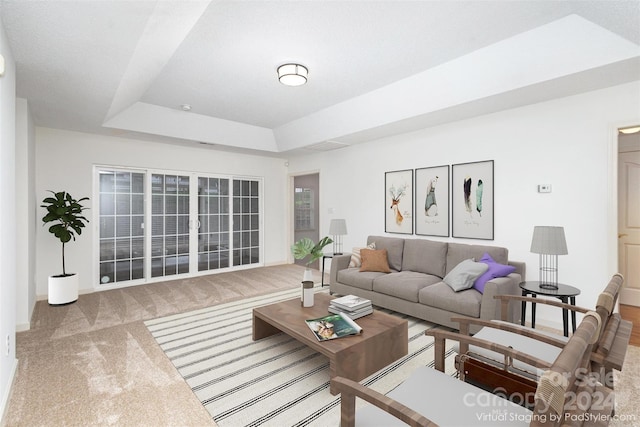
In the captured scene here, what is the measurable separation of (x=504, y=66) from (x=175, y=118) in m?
4.39

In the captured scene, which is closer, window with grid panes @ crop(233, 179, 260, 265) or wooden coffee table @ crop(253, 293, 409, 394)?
wooden coffee table @ crop(253, 293, 409, 394)

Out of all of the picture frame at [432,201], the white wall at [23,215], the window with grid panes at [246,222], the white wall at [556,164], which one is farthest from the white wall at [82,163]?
the white wall at [556,164]

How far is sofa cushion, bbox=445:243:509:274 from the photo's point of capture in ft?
11.3

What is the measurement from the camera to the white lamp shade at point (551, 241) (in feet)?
9.22

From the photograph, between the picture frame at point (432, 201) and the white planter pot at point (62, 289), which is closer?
the white planter pot at point (62, 289)

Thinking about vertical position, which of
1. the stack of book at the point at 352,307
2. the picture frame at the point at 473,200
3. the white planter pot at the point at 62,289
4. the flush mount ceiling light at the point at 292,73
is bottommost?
the white planter pot at the point at 62,289

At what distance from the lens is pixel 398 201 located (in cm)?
476

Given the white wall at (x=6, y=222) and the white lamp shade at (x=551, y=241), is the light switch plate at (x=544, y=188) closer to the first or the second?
the white lamp shade at (x=551, y=241)

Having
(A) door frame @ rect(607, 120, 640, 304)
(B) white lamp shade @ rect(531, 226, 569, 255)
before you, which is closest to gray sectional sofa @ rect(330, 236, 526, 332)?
(B) white lamp shade @ rect(531, 226, 569, 255)

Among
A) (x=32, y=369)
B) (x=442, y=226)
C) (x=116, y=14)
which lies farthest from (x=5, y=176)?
(x=442, y=226)

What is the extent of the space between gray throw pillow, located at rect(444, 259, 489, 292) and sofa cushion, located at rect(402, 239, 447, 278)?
1.77 feet

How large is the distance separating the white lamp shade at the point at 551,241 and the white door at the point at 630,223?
2.00 metres

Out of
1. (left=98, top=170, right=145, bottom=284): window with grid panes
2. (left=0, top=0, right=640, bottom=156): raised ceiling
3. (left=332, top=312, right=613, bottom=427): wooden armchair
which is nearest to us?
(left=332, top=312, right=613, bottom=427): wooden armchair

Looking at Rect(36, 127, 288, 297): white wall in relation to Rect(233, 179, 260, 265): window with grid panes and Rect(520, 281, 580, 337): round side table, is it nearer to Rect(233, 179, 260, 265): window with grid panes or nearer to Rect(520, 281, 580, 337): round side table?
Rect(233, 179, 260, 265): window with grid panes
